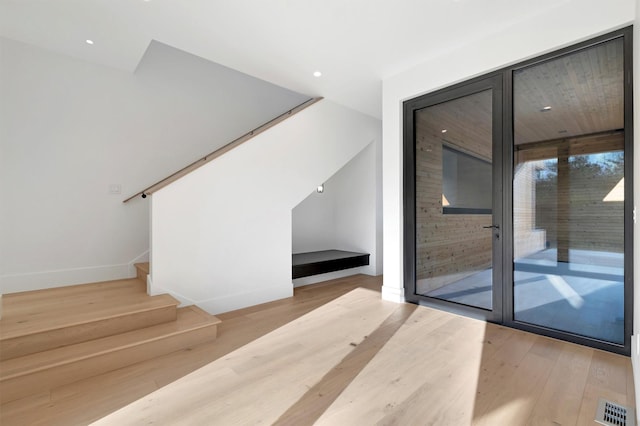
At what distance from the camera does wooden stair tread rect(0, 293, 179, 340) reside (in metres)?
2.30

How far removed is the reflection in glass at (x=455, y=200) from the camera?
318 centimetres

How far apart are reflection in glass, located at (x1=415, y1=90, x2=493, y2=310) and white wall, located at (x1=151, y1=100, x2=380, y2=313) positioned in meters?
1.47

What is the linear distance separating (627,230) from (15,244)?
5.75 m

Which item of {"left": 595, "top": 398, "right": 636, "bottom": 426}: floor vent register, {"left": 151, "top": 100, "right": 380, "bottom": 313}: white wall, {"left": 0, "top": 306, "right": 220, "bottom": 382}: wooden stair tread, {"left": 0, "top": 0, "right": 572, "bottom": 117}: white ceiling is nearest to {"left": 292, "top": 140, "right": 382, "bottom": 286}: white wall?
{"left": 151, "top": 100, "right": 380, "bottom": 313}: white wall

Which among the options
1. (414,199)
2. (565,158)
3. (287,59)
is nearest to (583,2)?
(565,158)

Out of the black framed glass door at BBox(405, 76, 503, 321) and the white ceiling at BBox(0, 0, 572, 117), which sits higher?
the white ceiling at BBox(0, 0, 572, 117)

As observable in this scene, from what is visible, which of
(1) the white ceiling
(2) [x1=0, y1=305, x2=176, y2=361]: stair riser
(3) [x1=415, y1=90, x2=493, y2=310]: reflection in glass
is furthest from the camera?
(3) [x1=415, y1=90, x2=493, y2=310]: reflection in glass

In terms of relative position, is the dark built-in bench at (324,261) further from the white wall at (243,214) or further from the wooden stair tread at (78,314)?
the wooden stair tread at (78,314)

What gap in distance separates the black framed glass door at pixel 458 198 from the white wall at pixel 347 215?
159 cm

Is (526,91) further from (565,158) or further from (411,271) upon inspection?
(411,271)

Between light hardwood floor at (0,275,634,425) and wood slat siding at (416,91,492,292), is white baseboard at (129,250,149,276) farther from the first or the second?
wood slat siding at (416,91,492,292)

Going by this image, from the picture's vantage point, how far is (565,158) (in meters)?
2.66

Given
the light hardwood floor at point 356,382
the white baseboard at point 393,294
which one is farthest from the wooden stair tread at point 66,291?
the white baseboard at point 393,294

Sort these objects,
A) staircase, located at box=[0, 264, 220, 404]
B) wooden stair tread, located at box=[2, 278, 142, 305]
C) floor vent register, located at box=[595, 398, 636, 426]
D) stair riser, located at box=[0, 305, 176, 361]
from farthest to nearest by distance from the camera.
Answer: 1. wooden stair tread, located at box=[2, 278, 142, 305]
2. stair riser, located at box=[0, 305, 176, 361]
3. staircase, located at box=[0, 264, 220, 404]
4. floor vent register, located at box=[595, 398, 636, 426]
